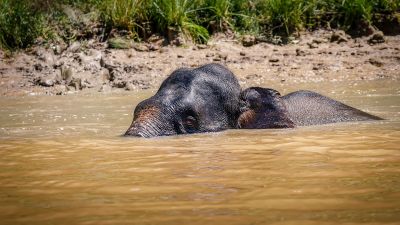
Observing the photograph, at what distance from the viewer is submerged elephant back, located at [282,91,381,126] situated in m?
5.81

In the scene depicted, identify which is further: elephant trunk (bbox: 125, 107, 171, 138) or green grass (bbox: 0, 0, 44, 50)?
green grass (bbox: 0, 0, 44, 50)

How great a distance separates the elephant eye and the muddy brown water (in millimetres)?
274

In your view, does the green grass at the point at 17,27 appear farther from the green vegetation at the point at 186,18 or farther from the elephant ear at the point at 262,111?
the elephant ear at the point at 262,111

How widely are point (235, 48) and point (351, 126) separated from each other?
7.23 meters

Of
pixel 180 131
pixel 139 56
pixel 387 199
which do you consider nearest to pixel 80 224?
pixel 387 199

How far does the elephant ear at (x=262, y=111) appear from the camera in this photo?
5.42 meters

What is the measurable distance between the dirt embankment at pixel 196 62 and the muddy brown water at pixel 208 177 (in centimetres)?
548

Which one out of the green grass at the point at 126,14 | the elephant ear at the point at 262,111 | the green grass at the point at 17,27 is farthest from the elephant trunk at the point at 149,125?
the green grass at the point at 17,27

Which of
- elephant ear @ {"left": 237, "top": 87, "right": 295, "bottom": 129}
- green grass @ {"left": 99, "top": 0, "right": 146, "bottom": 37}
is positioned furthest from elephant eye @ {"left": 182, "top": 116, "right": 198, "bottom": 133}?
green grass @ {"left": 99, "top": 0, "right": 146, "bottom": 37}

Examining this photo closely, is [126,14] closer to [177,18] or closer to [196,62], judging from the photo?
[177,18]

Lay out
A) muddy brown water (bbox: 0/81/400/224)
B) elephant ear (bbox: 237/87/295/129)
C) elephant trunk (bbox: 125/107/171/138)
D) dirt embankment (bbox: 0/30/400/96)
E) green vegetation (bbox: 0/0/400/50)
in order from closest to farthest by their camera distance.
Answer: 1. muddy brown water (bbox: 0/81/400/224)
2. elephant trunk (bbox: 125/107/171/138)
3. elephant ear (bbox: 237/87/295/129)
4. dirt embankment (bbox: 0/30/400/96)
5. green vegetation (bbox: 0/0/400/50)

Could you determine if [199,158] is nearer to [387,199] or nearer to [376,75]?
[387,199]

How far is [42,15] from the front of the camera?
13.7 metres

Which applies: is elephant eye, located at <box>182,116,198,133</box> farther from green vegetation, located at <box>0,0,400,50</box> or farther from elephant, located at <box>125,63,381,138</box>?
green vegetation, located at <box>0,0,400,50</box>
